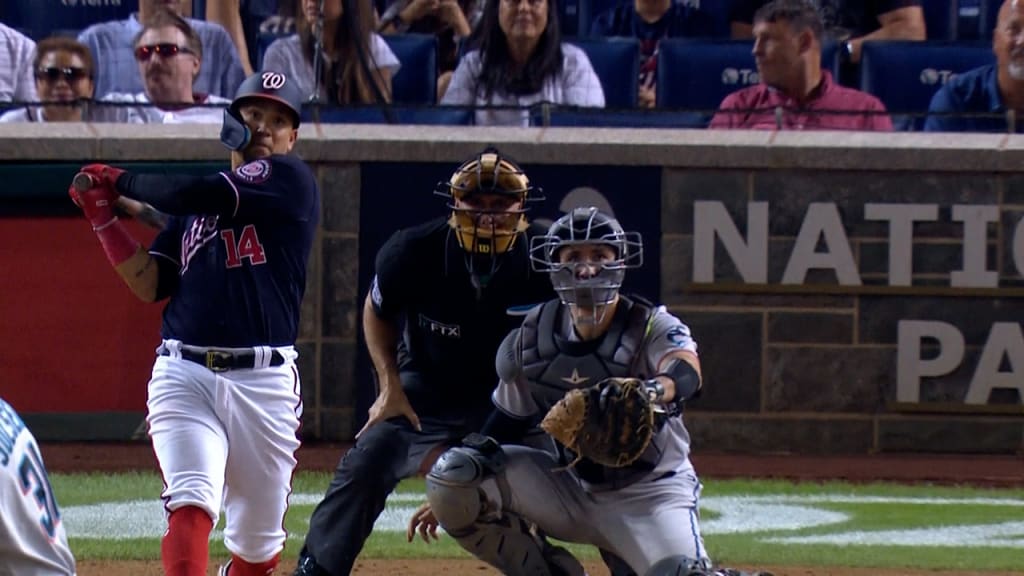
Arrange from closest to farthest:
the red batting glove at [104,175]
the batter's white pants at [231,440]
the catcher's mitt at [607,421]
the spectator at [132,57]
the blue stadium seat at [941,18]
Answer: the catcher's mitt at [607,421] → the batter's white pants at [231,440] → the red batting glove at [104,175] → the spectator at [132,57] → the blue stadium seat at [941,18]

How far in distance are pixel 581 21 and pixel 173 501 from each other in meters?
5.88

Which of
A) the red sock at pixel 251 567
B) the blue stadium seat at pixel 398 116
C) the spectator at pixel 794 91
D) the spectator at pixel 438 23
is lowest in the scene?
the red sock at pixel 251 567

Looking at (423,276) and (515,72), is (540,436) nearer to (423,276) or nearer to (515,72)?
(423,276)

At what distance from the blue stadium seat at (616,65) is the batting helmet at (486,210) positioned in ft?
13.0

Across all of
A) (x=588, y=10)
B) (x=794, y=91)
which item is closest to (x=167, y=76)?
(x=588, y=10)

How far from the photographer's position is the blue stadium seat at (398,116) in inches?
327

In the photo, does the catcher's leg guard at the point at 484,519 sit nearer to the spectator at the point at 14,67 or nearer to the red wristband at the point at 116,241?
the red wristband at the point at 116,241

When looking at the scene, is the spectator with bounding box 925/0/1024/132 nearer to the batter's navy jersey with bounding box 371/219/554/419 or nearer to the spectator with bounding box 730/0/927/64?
the spectator with bounding box 730/0/927/64

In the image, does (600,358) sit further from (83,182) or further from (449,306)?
(83,182)

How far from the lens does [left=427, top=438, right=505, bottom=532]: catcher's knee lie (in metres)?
4.54

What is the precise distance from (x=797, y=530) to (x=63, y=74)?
4261mm

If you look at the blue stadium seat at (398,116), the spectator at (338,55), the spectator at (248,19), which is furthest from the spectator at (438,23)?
the blue stadium seat at (398,116)

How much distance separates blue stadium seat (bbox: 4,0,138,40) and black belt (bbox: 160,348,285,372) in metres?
5.20

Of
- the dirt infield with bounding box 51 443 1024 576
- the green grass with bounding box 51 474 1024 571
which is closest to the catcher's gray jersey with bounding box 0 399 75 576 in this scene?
the green grass with bounding box 51 474 1024 571
